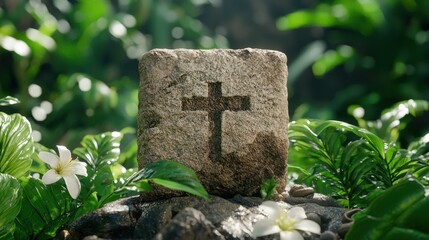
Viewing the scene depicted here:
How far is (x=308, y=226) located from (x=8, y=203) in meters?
0.90

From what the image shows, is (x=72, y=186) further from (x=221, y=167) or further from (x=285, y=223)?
(x=285, y=223)

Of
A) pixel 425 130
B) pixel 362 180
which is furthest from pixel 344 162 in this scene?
pixel 425 130

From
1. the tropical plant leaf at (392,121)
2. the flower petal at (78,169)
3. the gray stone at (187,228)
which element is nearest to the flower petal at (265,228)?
the gray stone at (187,228)

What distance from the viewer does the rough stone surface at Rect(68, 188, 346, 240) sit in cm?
162

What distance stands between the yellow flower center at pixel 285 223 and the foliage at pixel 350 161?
18.7 inches

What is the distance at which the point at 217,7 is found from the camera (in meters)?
9.16

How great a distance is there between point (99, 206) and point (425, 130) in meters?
5.00

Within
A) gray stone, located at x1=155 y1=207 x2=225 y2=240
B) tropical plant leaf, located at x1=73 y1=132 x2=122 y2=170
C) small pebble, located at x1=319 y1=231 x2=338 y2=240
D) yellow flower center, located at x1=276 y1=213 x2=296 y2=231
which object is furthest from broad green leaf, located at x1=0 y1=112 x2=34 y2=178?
small pebble, located at x1=319 y1=231 x2=338 y2=240

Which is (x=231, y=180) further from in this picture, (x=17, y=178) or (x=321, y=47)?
(x=321, y=47)

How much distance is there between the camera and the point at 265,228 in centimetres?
149

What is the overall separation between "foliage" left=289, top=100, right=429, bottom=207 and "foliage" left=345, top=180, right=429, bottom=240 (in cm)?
47

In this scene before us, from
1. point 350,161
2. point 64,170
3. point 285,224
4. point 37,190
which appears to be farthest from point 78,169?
point 350,161

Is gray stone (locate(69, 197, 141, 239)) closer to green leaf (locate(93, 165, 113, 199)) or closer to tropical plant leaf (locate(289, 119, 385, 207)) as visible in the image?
green leaf (locate(93, 165, 113, 199))

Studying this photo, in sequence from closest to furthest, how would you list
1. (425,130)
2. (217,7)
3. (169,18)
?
(425,130) → (169,18) → (217,7)
